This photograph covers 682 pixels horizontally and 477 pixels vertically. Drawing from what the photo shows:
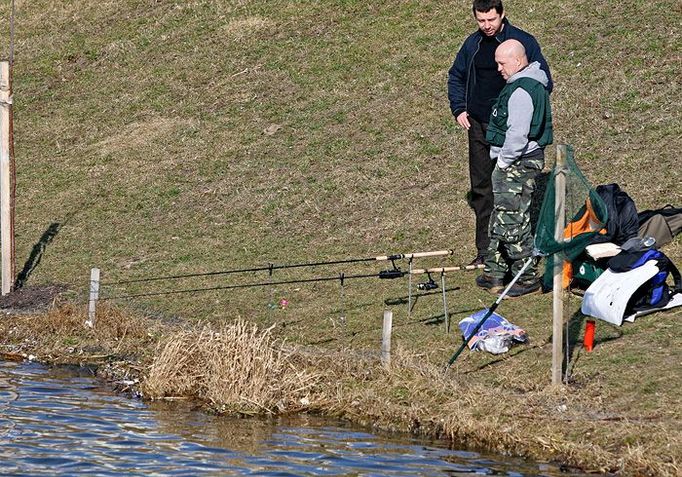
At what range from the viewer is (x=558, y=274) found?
10.2 meters

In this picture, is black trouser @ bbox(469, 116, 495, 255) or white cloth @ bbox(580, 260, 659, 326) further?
black trouser @ bbox(469, 116, 495, 255)

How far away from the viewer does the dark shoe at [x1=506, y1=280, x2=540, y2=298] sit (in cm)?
1283

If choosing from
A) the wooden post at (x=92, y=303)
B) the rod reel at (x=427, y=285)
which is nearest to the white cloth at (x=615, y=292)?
the rod reel at (x=427, y=285)

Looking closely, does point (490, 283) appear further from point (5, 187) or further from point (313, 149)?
point (313, 149)

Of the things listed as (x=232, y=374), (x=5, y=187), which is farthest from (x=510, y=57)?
(x=5, y=187)

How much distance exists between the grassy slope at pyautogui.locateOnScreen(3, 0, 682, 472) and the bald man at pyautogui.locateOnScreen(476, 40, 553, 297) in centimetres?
56

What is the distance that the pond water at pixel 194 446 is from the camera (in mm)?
9094

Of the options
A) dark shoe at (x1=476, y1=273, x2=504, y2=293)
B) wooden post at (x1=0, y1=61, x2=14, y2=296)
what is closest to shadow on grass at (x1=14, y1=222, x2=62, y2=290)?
wooden post at (x1=0, y1=61, x2=14, y2=296)

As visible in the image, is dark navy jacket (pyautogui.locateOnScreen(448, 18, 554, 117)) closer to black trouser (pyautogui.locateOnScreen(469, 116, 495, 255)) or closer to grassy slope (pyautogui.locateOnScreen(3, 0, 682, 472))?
black trouser (pyautogui.locateOnScreen(469, 116, 495, 255))

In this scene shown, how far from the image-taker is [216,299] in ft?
47.6

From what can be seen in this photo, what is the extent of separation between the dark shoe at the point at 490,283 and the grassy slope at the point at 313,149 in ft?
0.43

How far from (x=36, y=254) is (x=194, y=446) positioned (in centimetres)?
881

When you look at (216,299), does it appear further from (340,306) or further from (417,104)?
(417,104)

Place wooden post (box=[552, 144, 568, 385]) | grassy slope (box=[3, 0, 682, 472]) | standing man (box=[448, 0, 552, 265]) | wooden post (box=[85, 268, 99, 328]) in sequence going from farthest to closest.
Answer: wooden post (box=[85, 268, 99, 328]), grassy slope (box=[3, 0, 682, 472]), standing man (box=[448, 0, 552, 265]), wooden post (box=[552, 144, 568, 385])
